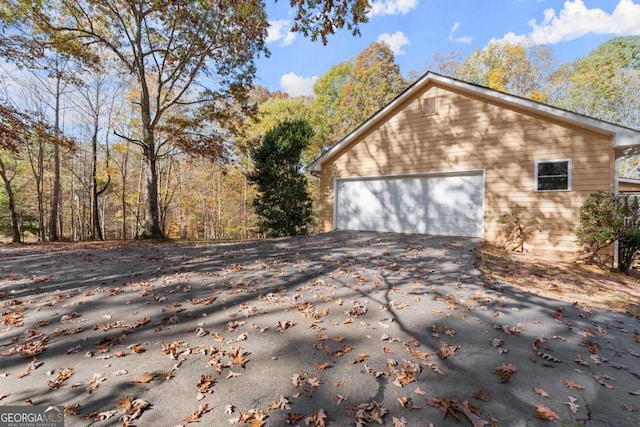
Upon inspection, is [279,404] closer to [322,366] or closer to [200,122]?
[322,366]

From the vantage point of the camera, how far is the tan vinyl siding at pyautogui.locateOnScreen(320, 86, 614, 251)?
749 centimetres

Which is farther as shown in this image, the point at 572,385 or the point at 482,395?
the point at 572,385

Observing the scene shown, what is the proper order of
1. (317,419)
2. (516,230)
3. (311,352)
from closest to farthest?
(317,419), (311,352), (516,230)

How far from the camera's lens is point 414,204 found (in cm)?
1013

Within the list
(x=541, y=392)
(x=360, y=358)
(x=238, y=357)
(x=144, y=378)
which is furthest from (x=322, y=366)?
(x=541, y=392)

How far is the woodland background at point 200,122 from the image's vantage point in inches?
505

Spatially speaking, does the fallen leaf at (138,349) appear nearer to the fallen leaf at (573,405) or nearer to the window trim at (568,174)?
the fallen leaf at (573,405)

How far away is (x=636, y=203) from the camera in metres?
6.45

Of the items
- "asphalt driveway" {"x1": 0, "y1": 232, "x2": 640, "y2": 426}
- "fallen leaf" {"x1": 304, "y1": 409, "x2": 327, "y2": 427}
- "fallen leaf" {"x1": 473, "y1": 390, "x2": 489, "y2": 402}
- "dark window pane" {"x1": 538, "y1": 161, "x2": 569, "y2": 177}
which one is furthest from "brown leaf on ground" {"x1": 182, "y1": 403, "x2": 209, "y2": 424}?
"dark window pane" {"x1": 538, "y1": 161, "x2": 569, "y2": 177}

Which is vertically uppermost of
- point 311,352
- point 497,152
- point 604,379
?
point 497,152

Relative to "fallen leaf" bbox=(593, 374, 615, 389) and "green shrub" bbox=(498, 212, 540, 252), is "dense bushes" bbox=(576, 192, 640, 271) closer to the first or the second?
"green shrub" bbox=(498, 212, 540, 252)

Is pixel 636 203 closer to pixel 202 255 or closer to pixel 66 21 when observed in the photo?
pixel 202 255

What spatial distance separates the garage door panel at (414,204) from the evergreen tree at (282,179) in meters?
2.59

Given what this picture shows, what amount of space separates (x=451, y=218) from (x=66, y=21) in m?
15.1
